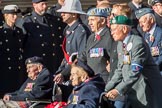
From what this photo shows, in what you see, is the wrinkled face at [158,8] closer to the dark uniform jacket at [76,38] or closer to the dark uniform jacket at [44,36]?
the dark uniform jacket at [76,38]

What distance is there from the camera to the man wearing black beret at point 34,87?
31.6 feet

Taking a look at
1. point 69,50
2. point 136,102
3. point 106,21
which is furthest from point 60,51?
point 136,102

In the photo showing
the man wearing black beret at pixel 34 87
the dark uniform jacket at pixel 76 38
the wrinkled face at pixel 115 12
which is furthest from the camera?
the dark uniform jacket at pixel 76 38

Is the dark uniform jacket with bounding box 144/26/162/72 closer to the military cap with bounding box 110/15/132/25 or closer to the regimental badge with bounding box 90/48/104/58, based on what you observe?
the regimental badge with bounding box 90/48/104/58

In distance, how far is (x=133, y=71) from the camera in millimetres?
8102

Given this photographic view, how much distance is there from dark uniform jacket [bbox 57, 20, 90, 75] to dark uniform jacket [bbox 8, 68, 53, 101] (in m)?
0.34

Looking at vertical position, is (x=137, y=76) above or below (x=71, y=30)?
below

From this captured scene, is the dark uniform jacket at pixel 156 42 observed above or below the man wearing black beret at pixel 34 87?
above

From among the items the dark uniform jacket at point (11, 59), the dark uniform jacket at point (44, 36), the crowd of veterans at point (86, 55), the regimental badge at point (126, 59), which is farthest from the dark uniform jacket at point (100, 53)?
the dark uniform jacket at point (11, 59)

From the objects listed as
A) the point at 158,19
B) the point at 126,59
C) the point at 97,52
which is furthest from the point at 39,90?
the point at 158,19

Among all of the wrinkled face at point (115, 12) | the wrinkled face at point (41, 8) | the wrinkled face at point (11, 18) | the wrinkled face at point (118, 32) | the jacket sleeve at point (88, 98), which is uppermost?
the wrinkled face at point (115, 12)

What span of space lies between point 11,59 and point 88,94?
3.59m

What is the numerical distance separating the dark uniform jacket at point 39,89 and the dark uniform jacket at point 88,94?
136 centimetres

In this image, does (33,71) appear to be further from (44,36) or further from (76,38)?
(44,36)
